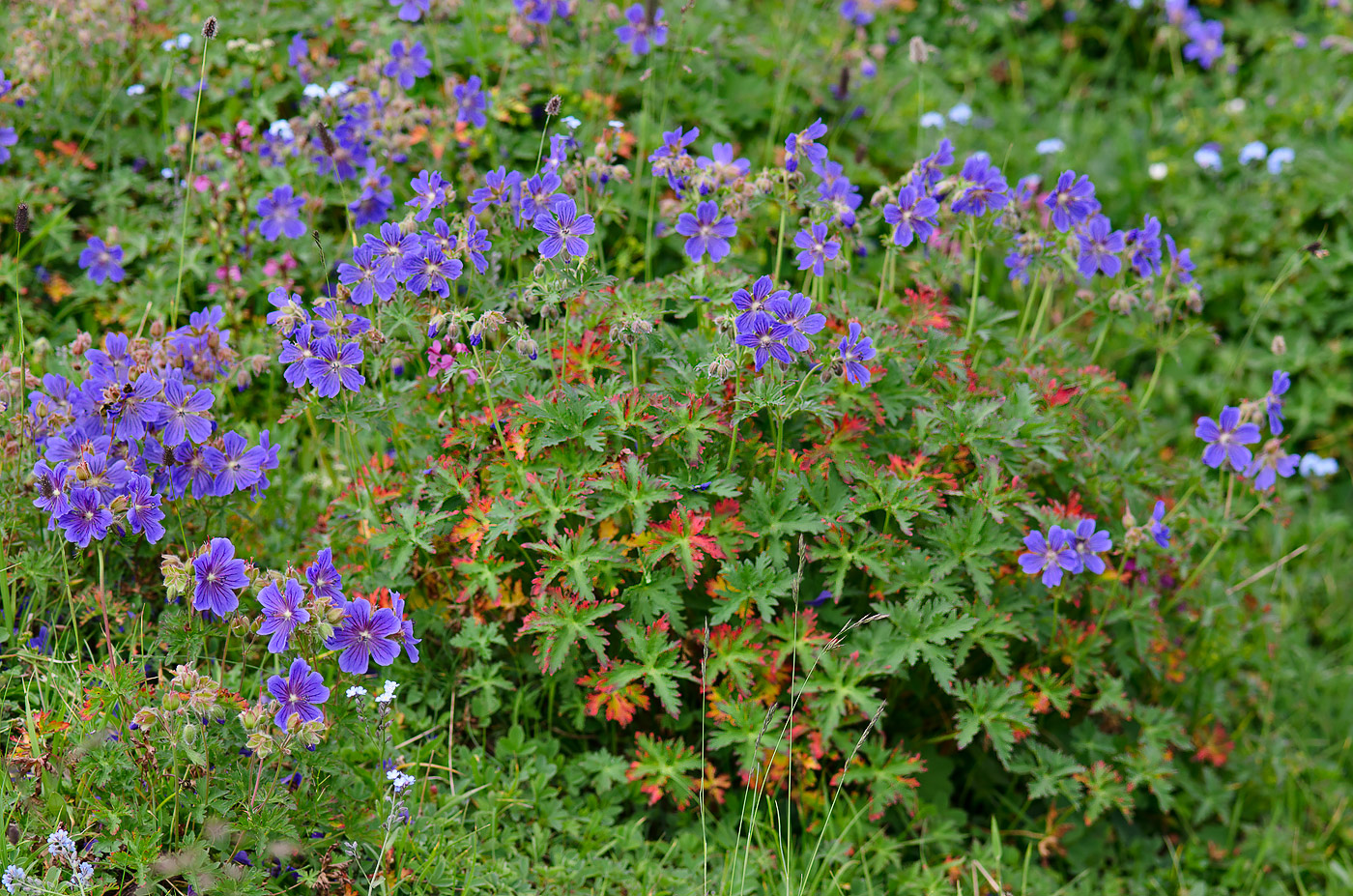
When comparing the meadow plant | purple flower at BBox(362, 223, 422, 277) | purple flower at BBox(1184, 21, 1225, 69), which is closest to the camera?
the meadow plant

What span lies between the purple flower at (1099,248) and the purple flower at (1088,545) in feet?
2.38

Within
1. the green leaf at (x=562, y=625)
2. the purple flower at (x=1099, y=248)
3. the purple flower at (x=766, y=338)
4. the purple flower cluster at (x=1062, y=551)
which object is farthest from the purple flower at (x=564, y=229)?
the purple flower at (x=1099, y=248)

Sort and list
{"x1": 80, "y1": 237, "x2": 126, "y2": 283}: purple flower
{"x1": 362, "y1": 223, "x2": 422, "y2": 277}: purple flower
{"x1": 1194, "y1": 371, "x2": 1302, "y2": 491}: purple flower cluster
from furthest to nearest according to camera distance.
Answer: {"x1": 80, "y1": 237, "x2": 126, "y2": 283}: purple flower < {"x1": 1194, "y1": 371, "x2": 1302, "y2": 491}: purple flower cluster < {"x1": 362, "y1": 223, "x2": 422, "y2": 277}: purple flower

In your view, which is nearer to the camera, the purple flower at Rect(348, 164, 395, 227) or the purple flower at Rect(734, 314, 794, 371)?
the purple flower at Rect(734, 314, 794, 371)

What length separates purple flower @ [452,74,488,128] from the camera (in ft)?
11.7

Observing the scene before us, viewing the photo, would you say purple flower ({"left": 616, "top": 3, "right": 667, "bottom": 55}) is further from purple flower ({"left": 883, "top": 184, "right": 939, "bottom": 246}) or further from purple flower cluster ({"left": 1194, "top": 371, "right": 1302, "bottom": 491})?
purple flower cluster ({"left": 1194, "top": 371, "right": 1302, "bottom": 491})

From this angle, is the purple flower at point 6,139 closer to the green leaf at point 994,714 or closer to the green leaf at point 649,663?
the green leaf at point 649,663

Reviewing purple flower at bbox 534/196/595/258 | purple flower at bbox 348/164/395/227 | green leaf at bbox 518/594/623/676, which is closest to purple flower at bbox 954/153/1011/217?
purple flower at bbox 534/196/595/258

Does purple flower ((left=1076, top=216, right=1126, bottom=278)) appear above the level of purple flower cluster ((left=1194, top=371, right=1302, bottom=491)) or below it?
above

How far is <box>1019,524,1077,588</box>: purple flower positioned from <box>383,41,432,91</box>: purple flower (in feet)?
7.63

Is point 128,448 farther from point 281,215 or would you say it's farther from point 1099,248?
point 1099,248

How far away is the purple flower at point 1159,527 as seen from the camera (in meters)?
2.81

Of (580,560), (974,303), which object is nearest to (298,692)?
(580,560)

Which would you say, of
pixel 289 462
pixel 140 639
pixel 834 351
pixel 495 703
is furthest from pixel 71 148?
pixel 834 351
